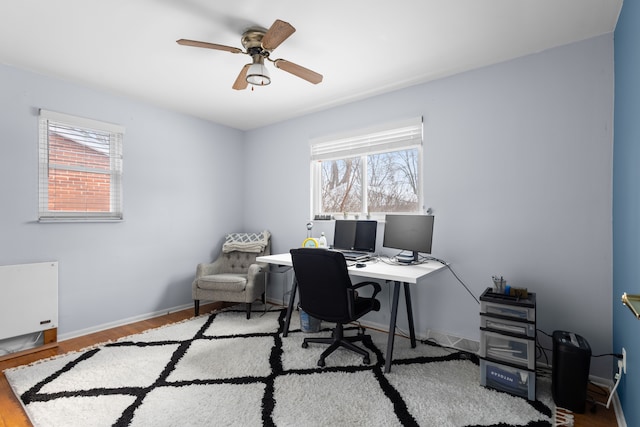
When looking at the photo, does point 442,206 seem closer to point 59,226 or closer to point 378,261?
point 378,261

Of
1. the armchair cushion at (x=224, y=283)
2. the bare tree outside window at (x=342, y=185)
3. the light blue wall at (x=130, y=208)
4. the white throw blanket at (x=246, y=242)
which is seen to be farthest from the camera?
the white throw blanket at (x=246, y=242)

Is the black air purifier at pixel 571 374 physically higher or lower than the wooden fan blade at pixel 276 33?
lower

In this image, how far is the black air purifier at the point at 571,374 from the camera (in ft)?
6.42

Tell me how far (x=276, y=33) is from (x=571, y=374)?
110 inches

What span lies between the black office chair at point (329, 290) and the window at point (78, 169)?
235 cm

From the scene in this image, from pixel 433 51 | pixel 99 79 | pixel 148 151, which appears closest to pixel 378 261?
pixel 433 51

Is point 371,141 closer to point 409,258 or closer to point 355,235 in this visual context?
point 355,235

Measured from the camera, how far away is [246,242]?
439 centimetres

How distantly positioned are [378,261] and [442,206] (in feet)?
2.62

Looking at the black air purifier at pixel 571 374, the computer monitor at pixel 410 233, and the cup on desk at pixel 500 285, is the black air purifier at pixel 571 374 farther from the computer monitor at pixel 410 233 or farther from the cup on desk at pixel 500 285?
the computer monitor at pixel 410 233

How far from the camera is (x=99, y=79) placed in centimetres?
312

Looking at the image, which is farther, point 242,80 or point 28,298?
point 28,298

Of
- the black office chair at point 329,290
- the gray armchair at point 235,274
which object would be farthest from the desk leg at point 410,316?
the gray armchair at point 235,274

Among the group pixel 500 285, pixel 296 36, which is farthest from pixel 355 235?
pixel 296 36
